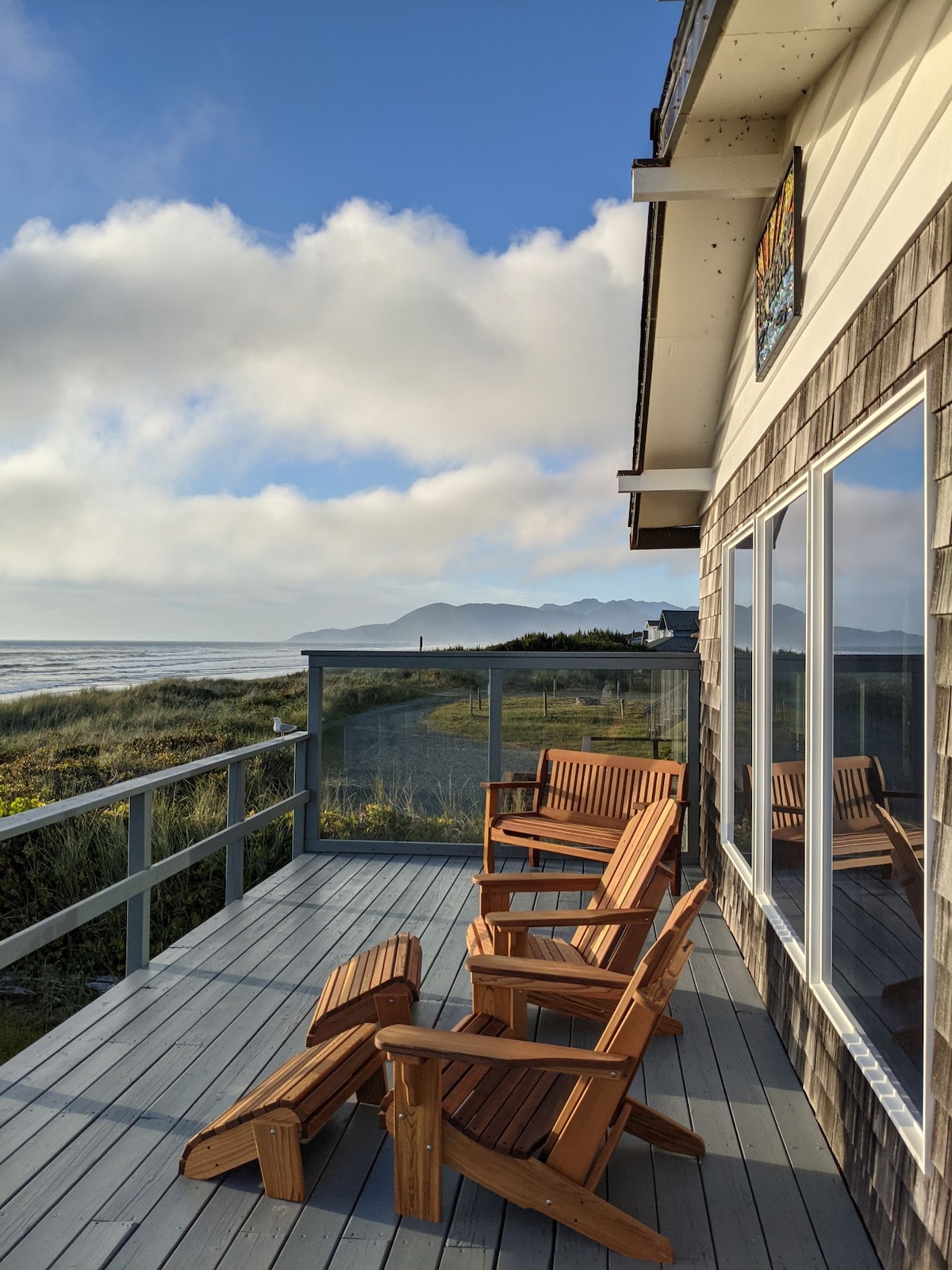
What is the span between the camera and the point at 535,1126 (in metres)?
2.23

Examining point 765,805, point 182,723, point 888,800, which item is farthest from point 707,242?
point 182,723

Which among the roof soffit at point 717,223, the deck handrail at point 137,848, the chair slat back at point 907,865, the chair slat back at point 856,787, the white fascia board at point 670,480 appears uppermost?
the roof soffit at point 717,223

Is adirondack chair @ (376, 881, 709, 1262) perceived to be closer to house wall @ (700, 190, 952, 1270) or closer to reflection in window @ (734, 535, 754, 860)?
house wall @ (700, 190, 952, 1270)

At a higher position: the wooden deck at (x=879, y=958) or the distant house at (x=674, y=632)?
the distant house at (x=674, y=632)

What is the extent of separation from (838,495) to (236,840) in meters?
3.62

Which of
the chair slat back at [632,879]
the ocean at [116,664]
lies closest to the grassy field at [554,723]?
the chair slat back at [632,879]

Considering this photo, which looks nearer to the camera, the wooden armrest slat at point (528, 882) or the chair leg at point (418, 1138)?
the chair leg at point (418, 1138)

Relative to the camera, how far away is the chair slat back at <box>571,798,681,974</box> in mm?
3363

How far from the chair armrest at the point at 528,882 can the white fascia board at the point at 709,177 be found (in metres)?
2.65

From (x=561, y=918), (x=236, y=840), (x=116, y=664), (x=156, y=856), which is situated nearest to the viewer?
(x=561, y=918)

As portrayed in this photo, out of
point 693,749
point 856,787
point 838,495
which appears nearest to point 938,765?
point 856,787

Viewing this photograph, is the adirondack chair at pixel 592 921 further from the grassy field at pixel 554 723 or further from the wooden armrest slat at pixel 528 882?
the grassy field at pixel 554 723

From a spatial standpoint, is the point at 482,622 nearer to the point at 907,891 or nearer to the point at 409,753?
the point at 409,753

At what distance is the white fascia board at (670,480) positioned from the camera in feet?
19.5
